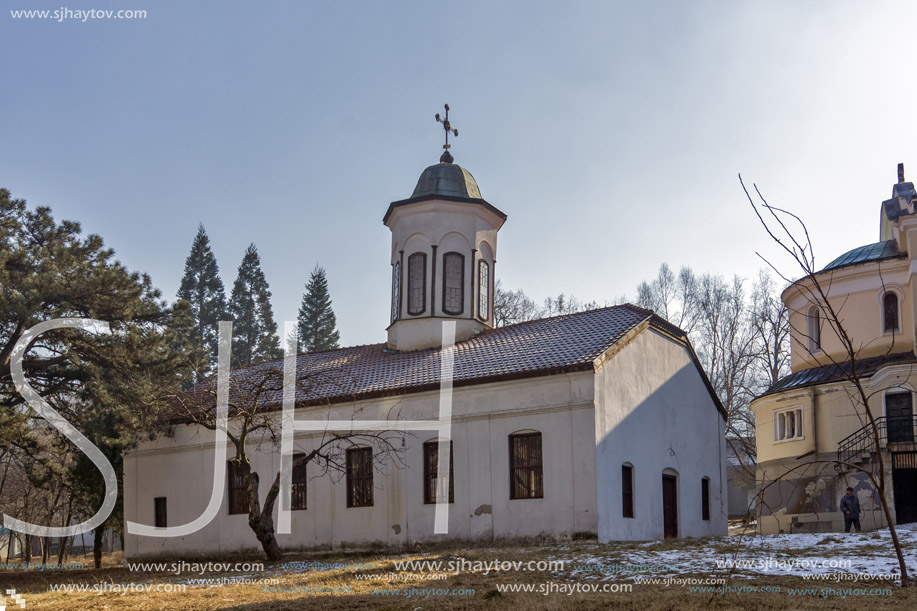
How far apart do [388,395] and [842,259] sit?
2111 cm

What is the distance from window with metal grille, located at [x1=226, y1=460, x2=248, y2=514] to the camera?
26109 millimetres

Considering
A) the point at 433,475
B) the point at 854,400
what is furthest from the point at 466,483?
the point at 854,400

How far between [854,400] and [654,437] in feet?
31.8

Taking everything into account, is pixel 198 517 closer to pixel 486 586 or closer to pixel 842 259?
pixel 486 586

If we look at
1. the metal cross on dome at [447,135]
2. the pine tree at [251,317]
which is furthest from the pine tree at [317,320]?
the metal cross on dome at [447,135]

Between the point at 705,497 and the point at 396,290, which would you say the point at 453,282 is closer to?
the point at 396,290

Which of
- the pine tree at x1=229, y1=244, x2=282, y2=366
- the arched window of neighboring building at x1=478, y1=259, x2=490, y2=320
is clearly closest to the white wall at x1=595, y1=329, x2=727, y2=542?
the arched window of neighboring building at x1=478, y1=259, x2=490, y2=320

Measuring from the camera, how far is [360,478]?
2411cm

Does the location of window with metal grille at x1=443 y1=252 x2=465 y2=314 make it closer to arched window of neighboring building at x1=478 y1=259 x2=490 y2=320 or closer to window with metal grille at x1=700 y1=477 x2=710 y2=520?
arched window of neighboring building at x1=478 y1=259 x2=490 y2=320

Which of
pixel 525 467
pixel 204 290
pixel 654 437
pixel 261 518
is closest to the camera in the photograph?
pixel 261 518

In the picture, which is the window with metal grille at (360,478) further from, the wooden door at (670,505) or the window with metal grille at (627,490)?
the wooden door at (670,505)

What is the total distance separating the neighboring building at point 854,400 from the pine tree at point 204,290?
43.0 m

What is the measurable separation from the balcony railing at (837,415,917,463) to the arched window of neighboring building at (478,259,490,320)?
1230 centimetres

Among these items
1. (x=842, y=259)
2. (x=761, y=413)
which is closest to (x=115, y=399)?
(x=761, y=413)
